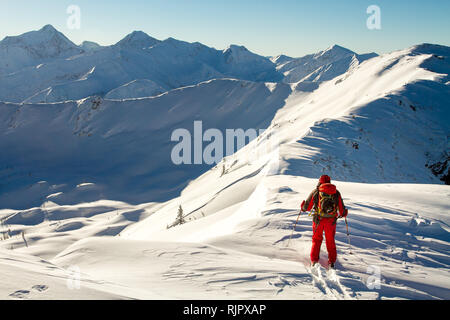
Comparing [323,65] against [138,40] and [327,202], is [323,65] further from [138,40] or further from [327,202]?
[327,202]

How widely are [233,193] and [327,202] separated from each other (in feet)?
28.8

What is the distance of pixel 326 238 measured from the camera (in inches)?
209

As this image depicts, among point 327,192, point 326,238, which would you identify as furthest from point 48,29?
point 326,238

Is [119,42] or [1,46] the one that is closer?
[1,46]

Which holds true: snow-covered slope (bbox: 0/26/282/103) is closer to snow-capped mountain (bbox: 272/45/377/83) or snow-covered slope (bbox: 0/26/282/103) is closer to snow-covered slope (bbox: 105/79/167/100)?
snow-covered slope (bbox: 105/79/167/100)

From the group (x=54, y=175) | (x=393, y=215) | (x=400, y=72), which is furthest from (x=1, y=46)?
(x=393, y=215)

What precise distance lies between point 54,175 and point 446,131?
3839cm

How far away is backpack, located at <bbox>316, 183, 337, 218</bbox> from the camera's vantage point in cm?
534

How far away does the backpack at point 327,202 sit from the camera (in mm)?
5340
